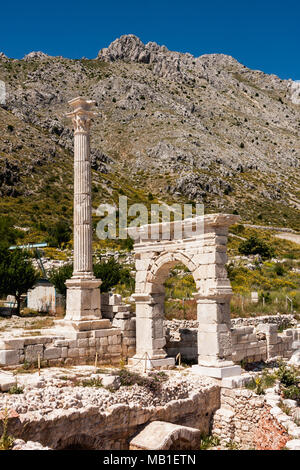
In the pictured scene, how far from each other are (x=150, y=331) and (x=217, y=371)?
2501mm

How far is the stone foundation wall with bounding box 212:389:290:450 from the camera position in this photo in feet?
33.9

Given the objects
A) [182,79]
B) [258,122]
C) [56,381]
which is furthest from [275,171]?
[56,381]

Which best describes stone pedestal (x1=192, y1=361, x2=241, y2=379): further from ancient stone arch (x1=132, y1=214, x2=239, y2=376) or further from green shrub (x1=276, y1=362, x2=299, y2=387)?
green shrub (x1=276, y1=362, x2=299, y2=387)

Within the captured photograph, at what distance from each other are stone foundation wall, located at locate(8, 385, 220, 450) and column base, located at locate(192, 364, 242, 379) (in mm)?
1012

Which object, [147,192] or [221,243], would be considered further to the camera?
[147,192]

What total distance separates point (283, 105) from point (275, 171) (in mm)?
37910

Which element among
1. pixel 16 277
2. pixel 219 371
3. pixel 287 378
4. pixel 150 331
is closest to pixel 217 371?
pixel 219 371

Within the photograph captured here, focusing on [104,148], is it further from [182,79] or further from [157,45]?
[157,45]

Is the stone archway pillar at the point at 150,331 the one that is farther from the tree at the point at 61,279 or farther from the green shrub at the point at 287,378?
the tree at the point at 61,279

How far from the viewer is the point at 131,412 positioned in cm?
898

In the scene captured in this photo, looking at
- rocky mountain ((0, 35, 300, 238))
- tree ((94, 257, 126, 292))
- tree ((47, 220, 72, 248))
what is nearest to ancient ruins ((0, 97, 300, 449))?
tree ((94, 257, 126, 292))

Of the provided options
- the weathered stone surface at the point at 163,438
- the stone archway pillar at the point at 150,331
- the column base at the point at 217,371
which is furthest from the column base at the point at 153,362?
the weathered stone surface at the point at 163,438

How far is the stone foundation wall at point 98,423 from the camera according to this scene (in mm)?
7348

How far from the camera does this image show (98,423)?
8312 millimetres
